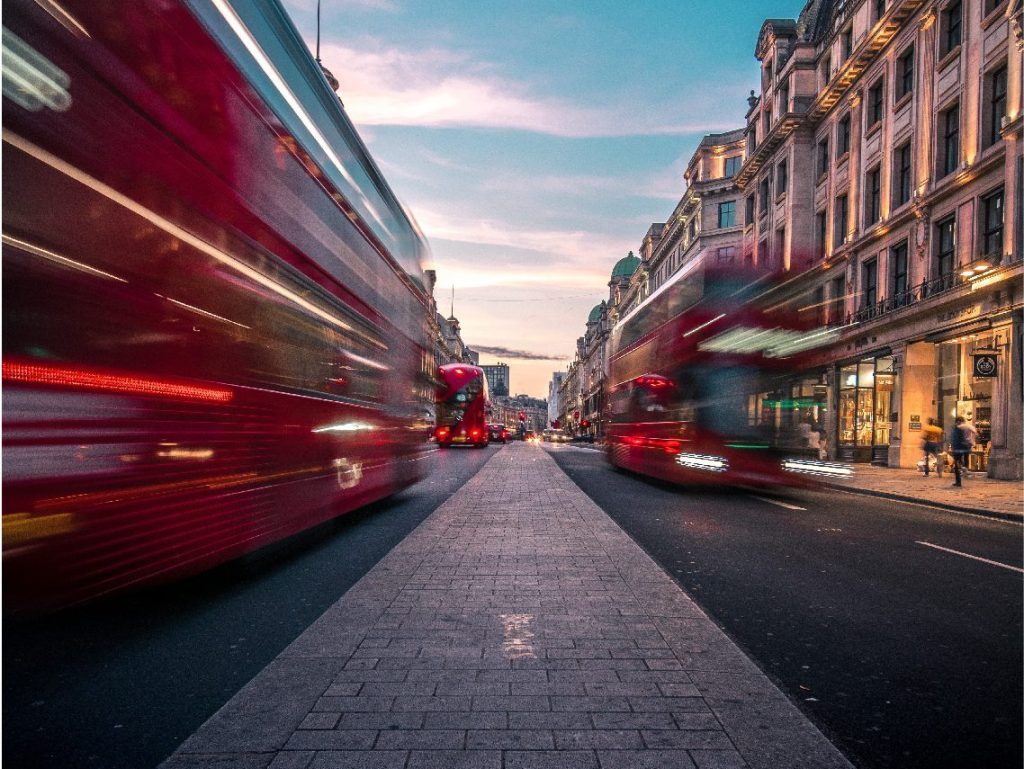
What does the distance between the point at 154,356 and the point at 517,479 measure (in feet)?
43.7

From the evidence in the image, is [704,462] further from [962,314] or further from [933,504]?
[962,314]

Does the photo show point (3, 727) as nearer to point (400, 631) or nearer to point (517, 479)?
point (400, 631)

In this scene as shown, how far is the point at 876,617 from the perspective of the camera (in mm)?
5133

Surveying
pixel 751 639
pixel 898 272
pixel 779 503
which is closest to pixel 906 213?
pixel 898 272

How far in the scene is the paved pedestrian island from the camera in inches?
109

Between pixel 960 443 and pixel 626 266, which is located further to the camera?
pixel 626 266

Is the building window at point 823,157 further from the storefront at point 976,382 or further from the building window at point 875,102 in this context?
the storefront at point 976,382

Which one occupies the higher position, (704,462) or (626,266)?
(626,266)

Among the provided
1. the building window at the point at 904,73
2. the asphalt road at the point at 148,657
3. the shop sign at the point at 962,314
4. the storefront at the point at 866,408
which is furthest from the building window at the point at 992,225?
the asphalt road at the point at 148,657

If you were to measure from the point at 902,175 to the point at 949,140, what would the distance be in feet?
10.00

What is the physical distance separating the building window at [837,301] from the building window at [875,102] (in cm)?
670

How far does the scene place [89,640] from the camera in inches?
177

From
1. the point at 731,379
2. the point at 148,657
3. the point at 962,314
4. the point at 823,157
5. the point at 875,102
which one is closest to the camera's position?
the point at 148,657

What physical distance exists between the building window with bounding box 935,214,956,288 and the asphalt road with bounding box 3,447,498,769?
932 inches
